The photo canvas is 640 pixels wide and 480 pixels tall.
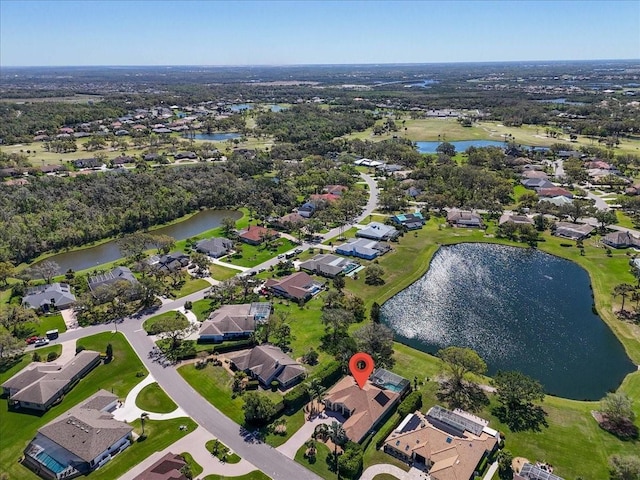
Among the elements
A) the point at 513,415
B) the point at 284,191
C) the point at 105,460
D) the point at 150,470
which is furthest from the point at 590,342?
the point at 284,191

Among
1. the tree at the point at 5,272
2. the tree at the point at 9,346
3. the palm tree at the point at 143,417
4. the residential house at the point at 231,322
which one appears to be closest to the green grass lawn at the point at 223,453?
the palm tree at the point at 143,417

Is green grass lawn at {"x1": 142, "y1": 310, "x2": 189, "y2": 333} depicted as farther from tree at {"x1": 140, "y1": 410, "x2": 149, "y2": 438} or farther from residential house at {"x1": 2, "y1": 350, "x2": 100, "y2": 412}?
tree at {"x1": 140, "y1": 410, "x2": 149, "y2": 438}

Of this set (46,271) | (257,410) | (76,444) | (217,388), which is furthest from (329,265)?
(46,271)

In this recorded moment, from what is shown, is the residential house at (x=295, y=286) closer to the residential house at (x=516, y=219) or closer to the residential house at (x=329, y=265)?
the residential house at (x=329, y=265)

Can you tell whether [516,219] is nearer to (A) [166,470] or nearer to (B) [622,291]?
(B) [622,291]

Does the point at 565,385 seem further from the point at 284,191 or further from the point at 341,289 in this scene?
the point at 284,191
